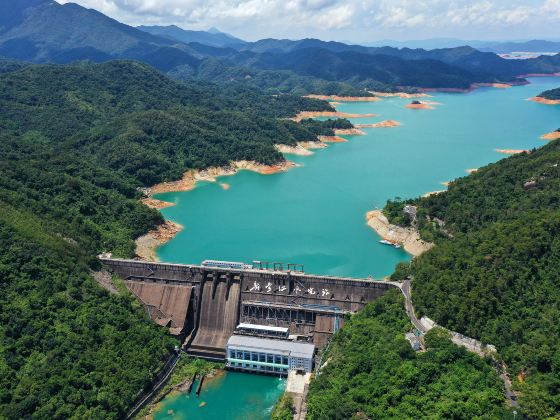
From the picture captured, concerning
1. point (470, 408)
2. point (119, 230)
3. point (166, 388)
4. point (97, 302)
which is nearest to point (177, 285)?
point (97, 302)

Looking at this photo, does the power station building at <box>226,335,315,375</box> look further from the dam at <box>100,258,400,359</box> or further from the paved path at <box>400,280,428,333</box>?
the paved path at <box>400,280,428,333</box>

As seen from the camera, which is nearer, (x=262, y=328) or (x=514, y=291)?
(x=514, y=291)

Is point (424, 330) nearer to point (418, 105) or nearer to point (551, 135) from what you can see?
point (551, 135)

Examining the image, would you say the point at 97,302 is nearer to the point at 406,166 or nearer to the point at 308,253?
the point at 308,253

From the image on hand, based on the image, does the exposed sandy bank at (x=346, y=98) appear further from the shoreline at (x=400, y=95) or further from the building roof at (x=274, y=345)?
the building roof at (x=274, y=345)

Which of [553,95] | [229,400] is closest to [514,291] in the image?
[229,400]
